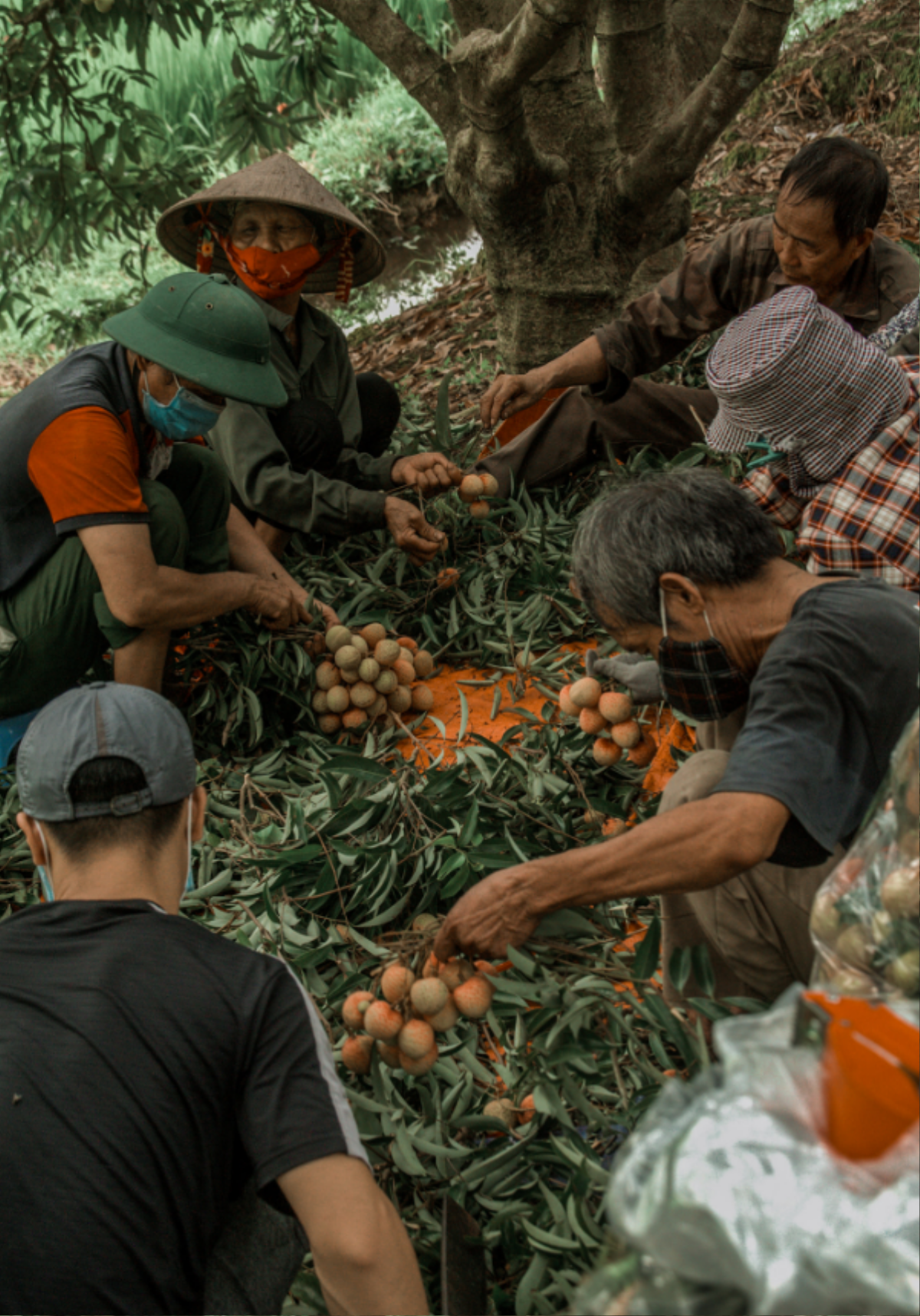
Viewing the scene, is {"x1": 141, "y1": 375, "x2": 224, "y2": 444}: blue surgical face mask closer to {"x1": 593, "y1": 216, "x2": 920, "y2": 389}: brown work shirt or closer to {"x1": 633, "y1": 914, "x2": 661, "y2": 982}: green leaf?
{"x1": 593, "y1": 216, "x2": 920, "y2": 389}: brown work shirt

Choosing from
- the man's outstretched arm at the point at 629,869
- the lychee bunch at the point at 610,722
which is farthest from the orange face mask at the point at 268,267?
the man's outstretched arm at the point at 629,869

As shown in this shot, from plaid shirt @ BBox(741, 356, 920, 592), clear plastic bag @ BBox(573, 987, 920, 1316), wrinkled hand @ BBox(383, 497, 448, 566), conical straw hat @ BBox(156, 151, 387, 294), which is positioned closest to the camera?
clear plastic bag @ BBox(573, 987, 920, 1316)

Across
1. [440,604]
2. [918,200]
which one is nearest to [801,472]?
[440,604]

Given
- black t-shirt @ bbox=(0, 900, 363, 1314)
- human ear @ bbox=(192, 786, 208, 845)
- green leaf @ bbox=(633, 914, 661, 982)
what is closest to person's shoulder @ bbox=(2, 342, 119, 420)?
human ear @ bbox=(192, 786, 208, 845)

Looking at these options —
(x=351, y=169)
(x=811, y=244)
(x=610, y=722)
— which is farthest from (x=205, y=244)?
(x=351, y=169)

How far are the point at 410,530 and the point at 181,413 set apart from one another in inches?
29.2

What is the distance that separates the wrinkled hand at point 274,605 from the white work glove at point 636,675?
904 mm

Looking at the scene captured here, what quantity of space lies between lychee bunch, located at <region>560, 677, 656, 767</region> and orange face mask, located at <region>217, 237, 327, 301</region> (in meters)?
1.64

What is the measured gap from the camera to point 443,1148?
5.47 feet

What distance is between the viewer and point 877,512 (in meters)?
2.03

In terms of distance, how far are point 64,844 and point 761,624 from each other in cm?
108

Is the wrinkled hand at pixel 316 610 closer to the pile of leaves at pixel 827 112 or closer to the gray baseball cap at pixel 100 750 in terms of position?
the gray baseball cap at pixel 100 750

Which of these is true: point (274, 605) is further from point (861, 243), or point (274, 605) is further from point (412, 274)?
point (412, 274)

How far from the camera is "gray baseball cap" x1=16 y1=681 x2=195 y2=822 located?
4.84 ft
